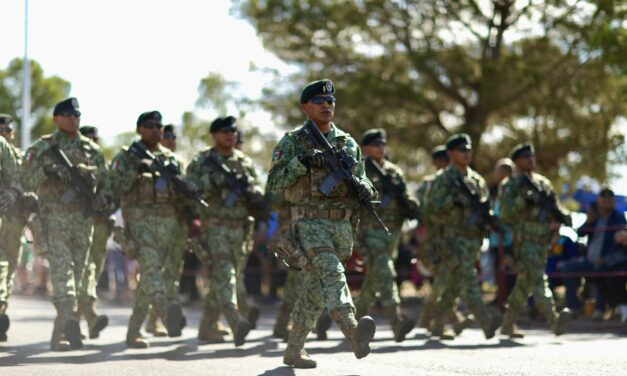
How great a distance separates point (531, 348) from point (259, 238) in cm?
970

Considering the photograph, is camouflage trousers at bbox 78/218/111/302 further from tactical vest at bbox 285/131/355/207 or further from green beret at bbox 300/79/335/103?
green beret at bbox 300/79/335/103

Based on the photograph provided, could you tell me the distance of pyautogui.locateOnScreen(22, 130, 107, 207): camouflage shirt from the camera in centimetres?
1085

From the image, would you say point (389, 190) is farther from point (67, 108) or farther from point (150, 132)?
point (67, 108)

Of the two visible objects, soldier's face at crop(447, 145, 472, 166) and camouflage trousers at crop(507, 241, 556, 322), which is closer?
camouflage trousers at crop(507, 241, 556, 322)

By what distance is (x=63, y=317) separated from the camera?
10.8 m

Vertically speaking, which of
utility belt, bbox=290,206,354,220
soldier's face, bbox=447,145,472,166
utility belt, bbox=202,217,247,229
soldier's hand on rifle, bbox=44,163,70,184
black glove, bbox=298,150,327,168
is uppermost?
soldier's face, bbox=447,145,472,166

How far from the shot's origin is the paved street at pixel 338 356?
8.80 m

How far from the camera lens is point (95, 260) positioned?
13.2 m

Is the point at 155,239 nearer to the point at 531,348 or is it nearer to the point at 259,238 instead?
the point at 531,348

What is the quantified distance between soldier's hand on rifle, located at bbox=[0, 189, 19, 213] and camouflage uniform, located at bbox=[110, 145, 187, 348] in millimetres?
962

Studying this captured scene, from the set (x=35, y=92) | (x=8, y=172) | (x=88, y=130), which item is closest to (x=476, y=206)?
(x=88, y=130)

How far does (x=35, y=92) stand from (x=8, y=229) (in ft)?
148

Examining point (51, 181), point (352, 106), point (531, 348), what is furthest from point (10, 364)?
point (352, 106)

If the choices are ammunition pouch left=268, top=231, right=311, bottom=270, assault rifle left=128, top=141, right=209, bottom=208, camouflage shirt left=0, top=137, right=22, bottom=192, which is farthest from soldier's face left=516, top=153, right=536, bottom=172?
camouflage shirt left=0, top=137, right=22, bottom=192
